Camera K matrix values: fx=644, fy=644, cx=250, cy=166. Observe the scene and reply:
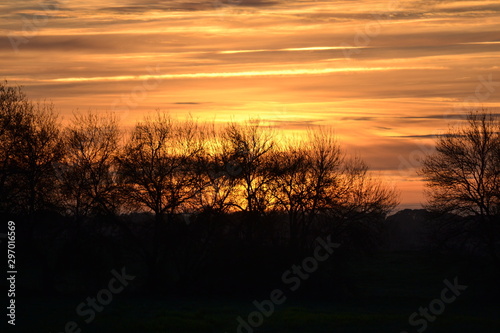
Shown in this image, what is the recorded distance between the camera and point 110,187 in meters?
45.1

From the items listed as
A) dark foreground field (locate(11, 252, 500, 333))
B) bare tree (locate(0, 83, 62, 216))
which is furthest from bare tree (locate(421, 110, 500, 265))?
bare tree (locate(0, 83, 62, 216))

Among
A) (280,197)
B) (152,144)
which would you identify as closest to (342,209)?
(280,197)

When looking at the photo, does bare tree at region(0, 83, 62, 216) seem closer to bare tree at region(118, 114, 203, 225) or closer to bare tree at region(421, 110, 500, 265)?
bare tree at region(118, 114, 203, 225)

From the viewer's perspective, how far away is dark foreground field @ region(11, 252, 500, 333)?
89.5 feet

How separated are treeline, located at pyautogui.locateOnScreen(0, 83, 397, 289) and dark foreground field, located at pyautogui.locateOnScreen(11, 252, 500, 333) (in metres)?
3.19

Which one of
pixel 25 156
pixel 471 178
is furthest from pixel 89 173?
pixel 471 178

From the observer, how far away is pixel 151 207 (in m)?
45.8

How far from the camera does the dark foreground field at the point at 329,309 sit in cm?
2727

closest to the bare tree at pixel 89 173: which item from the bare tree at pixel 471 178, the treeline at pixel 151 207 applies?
the treeline at pixel 151 207

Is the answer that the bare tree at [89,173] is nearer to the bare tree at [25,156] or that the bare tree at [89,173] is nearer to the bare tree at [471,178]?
the bare tree at [25,156]

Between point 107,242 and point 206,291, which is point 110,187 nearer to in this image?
point 107,242

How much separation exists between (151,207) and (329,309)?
14.8 meters

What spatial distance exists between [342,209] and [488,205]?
11.1m

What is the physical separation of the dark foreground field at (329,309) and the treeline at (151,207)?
10.5 feet
